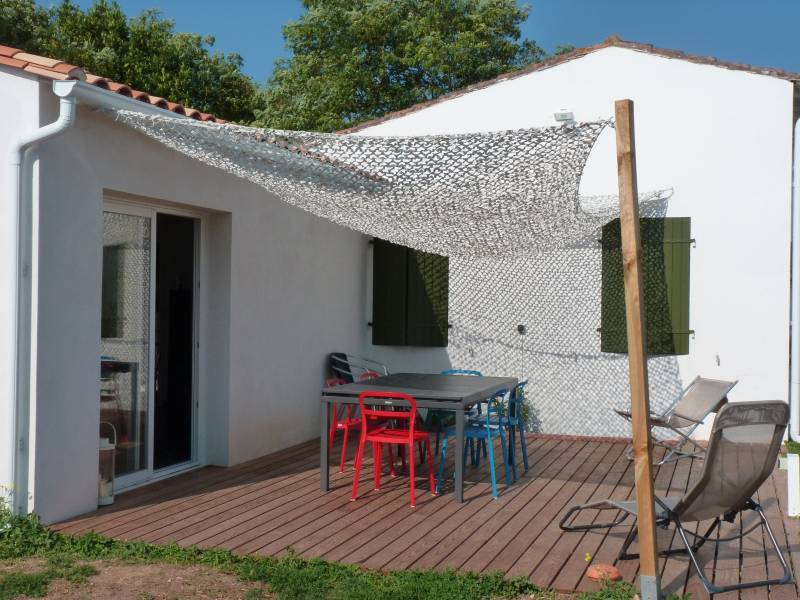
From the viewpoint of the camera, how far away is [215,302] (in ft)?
22.6

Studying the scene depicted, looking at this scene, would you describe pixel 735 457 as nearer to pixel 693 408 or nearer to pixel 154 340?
pixel 693 408

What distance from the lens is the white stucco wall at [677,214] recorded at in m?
8.13

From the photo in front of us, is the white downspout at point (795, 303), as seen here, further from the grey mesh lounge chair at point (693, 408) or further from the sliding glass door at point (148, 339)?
the sliding glass door at point (148, 339)

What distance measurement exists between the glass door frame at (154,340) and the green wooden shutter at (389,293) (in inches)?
124

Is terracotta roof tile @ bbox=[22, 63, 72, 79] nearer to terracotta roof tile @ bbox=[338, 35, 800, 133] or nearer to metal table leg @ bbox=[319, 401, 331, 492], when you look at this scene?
metal table leg @ bbox=[319, 401, 331, 492]

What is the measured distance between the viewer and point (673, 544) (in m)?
4.79

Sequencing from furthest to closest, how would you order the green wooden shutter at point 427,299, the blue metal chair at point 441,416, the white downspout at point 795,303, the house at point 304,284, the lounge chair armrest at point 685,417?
the green wooden shutter at point 427,299
the blue metal chair at point 441,416
the white downspout at point 795,303
the lounge chair armrest at point 685,417
the house at point 304,284

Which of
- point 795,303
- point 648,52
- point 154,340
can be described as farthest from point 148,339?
point 648,52

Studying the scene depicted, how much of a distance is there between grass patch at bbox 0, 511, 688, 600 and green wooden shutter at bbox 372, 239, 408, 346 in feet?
17.2

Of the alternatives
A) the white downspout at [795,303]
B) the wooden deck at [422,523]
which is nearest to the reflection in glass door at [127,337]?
the wooden deck at [422,523]

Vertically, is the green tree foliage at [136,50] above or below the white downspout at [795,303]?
above

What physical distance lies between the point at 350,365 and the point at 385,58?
12360 millimetres

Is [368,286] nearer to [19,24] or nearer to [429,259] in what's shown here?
[429,259]

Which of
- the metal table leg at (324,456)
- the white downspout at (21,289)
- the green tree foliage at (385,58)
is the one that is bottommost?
the metal table leg at (324,456)
